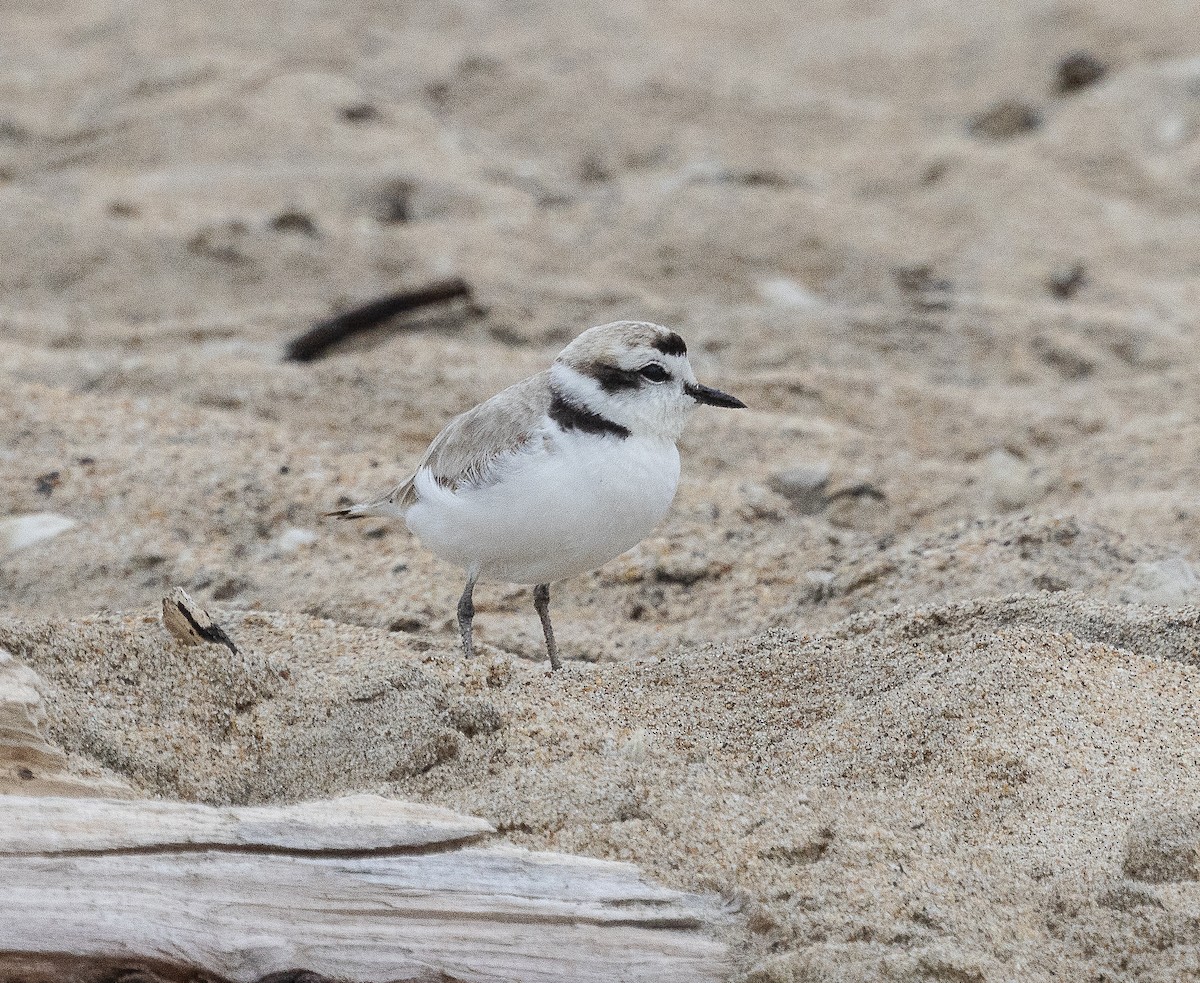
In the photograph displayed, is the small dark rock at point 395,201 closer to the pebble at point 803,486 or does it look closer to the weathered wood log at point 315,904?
the pebble at point 803,486

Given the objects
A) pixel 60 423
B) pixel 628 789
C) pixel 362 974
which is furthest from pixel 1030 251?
pixel 362 974

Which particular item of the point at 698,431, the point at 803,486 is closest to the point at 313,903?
the point at 803,486

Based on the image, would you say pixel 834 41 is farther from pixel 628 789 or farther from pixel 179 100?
pixel 628 789

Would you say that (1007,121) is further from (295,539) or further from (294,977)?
(294,977)

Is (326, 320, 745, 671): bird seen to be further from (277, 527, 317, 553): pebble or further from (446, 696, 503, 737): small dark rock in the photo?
(277, 527, 317, 553): pebble

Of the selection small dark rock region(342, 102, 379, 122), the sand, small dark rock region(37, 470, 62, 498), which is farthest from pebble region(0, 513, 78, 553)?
small dark rock region(342, 102, 379, 122)

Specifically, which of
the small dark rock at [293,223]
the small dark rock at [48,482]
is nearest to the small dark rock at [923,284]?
the small dark rock at [293,223]

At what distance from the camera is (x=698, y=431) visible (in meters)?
5.87

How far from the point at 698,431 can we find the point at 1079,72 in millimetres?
5027

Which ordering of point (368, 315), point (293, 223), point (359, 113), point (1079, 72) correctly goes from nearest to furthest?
point (368, 315)
point (293, 223)
point (359, 113)
point (1079, 72)

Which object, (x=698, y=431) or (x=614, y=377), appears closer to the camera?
(x=614, y=377)

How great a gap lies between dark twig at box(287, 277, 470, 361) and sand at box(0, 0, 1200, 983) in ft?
0.37

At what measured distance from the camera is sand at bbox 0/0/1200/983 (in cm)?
276

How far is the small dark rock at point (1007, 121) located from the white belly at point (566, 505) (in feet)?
19.7
